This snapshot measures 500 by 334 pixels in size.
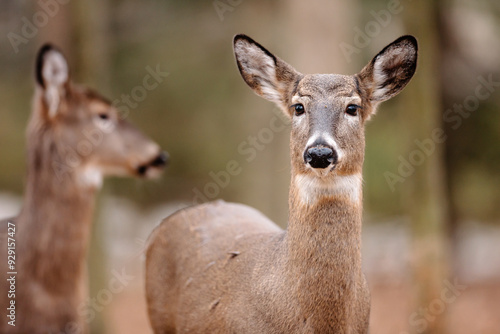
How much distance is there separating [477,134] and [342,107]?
8.41 metres

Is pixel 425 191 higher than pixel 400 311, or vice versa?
pixel 425 191

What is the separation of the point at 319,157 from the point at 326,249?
21.2 inches

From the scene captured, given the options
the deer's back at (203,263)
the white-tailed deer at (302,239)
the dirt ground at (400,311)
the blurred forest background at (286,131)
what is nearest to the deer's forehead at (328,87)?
the white-tailed deer at (302,239)

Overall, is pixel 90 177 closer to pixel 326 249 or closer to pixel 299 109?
pixel 299 109

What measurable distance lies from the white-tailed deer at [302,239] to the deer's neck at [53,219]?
1429mm

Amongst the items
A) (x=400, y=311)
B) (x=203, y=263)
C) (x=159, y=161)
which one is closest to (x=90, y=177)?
(x=159, y=161)

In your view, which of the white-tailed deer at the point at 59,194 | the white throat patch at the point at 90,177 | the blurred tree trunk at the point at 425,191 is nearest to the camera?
the white-tailed deer at the point at 59,194

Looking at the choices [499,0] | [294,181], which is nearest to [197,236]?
[294,181]

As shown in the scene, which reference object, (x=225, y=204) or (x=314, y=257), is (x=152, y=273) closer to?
(x=225, y=204)

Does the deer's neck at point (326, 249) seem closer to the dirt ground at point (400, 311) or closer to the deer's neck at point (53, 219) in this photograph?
the deer's neck at point (53, 219)

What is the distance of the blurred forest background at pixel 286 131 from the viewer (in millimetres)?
8094

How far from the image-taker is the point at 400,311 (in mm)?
10812

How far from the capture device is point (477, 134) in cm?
1216

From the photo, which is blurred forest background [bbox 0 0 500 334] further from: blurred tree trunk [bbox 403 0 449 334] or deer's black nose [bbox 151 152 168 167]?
deer's black nose [bbox 151 152 168 167]
